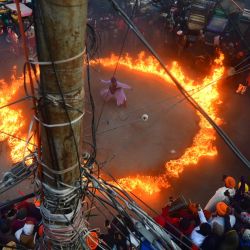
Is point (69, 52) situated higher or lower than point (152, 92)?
higher

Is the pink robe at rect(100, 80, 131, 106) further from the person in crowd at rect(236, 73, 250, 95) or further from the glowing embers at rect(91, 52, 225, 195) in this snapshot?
the person in crowd at rect(236, 73, 250, 95)

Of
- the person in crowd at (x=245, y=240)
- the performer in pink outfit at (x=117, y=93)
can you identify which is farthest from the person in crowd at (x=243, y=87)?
the person in crowd at (x=245, y=240)

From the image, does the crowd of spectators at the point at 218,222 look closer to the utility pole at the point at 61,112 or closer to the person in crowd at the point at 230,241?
the person in crowd at the point at 230,241

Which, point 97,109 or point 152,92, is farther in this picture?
point 152,92

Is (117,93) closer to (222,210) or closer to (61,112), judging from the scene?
(222,210)

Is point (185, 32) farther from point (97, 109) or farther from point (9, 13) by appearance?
point (9, 13)

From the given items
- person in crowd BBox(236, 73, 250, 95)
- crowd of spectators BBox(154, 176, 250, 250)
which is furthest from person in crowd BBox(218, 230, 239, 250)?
person in crowd BBox(236, 73, 250, 95)

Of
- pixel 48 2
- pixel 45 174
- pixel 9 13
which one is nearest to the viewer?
pixel 48 2

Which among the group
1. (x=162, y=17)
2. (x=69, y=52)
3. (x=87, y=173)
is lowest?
(x=162, y=17)

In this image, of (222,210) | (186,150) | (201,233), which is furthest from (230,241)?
(186,150)

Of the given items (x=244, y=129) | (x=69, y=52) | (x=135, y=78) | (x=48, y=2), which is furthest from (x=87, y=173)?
(x=135, y=78)
